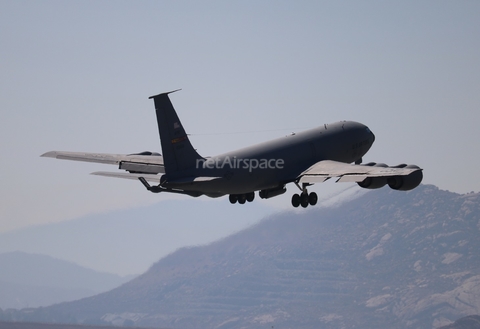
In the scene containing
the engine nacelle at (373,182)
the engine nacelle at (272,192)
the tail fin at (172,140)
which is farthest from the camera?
the engine nacelle at (272,192)

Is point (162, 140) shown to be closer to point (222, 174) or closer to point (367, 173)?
point (222, 174)

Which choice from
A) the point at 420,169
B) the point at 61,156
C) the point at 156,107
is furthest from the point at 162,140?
the point at 420,169

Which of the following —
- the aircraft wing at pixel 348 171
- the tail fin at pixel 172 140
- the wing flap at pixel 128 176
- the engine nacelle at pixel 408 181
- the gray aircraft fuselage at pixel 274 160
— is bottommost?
the engine nacelle at pixel 408 181

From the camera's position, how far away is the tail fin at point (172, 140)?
55.9 m

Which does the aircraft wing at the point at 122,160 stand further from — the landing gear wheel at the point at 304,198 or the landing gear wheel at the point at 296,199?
the landing gear wheel at the point at 304,198

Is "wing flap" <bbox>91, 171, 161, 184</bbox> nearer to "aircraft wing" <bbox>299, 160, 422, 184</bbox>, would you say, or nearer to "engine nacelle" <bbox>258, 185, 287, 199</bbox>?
"engine nacelle" <bbox>258, 185, 287, 199</bbox>

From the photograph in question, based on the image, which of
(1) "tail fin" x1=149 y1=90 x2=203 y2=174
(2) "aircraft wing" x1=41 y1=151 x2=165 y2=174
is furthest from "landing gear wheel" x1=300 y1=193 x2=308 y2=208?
(2) "aircraft wing" x1=41 y1=151 x2=165 y2=174

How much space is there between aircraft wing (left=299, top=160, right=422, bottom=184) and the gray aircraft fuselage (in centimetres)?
115

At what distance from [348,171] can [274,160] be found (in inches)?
230

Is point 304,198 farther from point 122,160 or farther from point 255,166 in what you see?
point 122,160

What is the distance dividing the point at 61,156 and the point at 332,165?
72.7 ft
